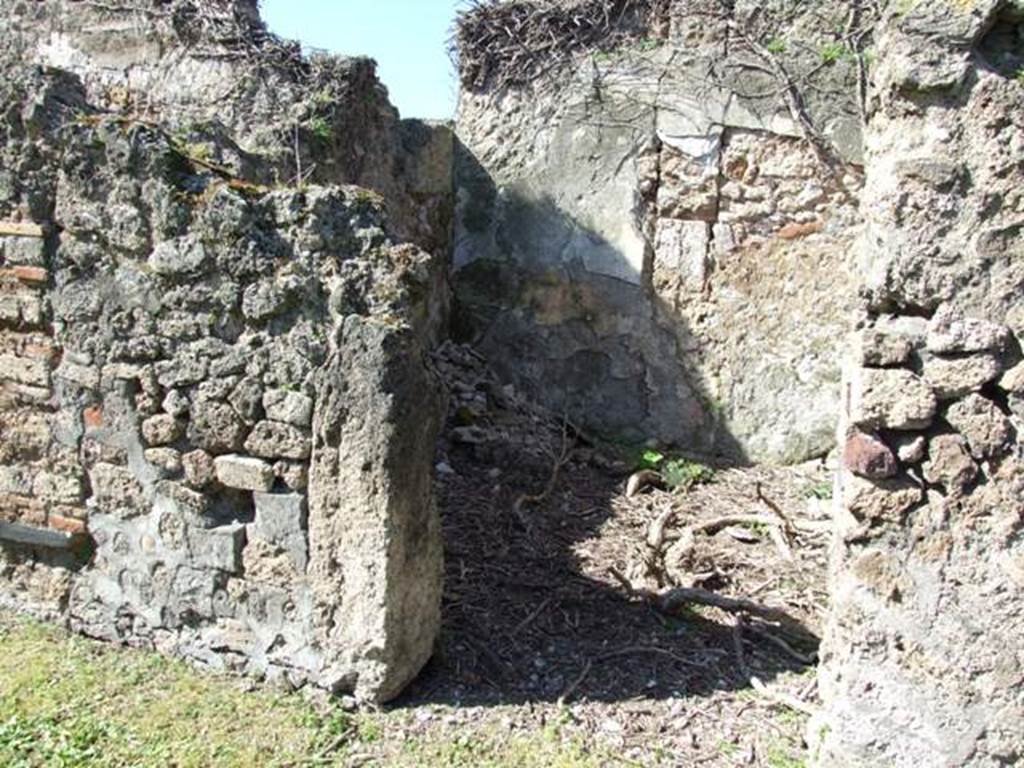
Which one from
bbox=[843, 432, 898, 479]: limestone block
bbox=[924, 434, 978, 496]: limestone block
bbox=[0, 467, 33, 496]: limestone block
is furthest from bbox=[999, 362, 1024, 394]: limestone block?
bbox=[0, 467, 33, 496]: limestone block

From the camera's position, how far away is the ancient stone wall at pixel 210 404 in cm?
279

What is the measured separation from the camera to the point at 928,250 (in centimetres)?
225

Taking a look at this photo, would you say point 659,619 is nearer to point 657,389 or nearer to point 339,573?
point 339,573

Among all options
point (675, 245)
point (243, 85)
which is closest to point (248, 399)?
point (243, 85)

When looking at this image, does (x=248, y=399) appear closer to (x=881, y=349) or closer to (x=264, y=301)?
(x=264, y=301)

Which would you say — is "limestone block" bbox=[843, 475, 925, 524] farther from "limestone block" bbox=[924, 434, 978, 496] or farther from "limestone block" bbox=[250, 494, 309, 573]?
"limestone block" bbox=[250, 494, 309, 573]

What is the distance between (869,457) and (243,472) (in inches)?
73.9

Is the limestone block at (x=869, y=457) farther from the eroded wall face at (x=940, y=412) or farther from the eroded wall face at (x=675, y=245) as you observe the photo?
the eroded wall face at (x=675, y=245)

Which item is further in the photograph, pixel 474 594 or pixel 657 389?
pixel 657 389

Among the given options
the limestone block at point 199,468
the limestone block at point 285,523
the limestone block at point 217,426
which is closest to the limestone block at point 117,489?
the limestone block at point 199,468

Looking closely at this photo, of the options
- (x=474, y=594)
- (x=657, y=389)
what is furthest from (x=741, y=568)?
(x=657, y=389)

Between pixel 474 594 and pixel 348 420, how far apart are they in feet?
3.86

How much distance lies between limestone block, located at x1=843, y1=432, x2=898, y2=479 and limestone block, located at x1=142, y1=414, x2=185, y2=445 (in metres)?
2.07

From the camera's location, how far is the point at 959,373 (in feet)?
7.37
